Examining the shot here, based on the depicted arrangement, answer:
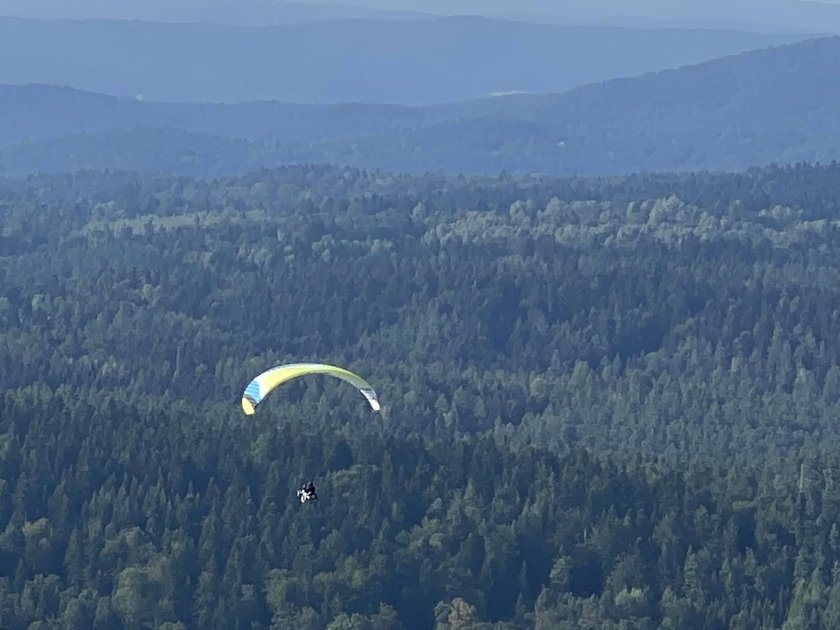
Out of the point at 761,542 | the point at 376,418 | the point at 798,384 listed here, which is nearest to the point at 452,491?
the point at 761,542

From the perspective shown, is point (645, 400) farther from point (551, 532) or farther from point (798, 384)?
point (551, 532)

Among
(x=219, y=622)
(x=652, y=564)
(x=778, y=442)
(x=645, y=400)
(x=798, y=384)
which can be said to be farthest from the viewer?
(x=798, y=384)

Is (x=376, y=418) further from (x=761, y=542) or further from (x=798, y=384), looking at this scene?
(x=761, y=542)

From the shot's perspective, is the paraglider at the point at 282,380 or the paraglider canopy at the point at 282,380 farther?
the paraglider canopy at the point at 282,380

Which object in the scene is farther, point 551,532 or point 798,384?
point 798,384

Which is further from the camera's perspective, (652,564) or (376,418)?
(376,418)

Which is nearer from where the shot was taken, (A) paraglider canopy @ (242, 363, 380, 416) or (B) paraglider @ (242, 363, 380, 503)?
(B) paraglider @ (242, 363, 380, 503)

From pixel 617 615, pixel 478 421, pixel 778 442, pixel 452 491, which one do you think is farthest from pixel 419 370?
pixel 617 615

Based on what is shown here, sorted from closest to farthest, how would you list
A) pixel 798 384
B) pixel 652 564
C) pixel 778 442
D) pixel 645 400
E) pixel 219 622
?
pixel 219 622 → pixel 652 564 → pixel 778 442 → pixel 645 400 → pixel 798 384

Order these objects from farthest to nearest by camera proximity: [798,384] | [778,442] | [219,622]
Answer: [798,384] < [778,442] < [219,622]
